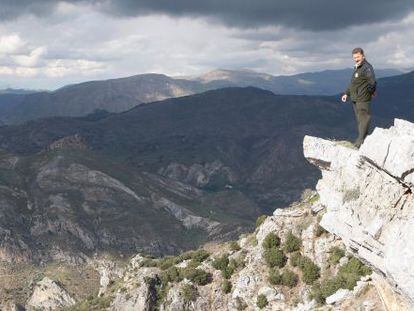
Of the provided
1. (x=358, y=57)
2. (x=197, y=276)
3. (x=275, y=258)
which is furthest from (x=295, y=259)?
(x=358, y=57)

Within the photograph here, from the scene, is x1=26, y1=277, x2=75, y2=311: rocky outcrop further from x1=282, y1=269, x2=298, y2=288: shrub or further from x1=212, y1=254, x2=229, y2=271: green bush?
x1=282, y1=269, x2=298, y2=288: shrub

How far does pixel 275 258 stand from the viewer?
53.0 metres

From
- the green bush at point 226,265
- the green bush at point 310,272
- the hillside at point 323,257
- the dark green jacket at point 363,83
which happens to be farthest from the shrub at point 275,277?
the dark green jacket at point 363,83

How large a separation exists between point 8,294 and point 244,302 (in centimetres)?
14731

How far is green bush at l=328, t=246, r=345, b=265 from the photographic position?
45406 mm

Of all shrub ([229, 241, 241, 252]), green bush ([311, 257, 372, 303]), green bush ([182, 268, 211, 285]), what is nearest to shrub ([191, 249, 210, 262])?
green bush ([182, 268, 211, 285])

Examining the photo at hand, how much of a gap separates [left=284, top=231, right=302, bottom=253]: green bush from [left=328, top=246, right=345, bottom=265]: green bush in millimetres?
5135

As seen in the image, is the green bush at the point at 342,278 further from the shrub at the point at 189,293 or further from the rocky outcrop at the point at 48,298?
the rocky outcrop at the point at 48,298

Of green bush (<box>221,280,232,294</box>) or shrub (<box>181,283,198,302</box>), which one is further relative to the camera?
shrub (<box>181,283,198,302</box>)

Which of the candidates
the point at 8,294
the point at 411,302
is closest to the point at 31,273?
the point at 8,294

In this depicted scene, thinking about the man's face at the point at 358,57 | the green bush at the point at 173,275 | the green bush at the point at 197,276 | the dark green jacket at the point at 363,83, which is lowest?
the green bush at the point at 173,275

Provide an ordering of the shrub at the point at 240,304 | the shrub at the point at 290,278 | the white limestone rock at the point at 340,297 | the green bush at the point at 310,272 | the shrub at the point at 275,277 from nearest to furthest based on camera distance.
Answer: the white limestone rock at the point at 340,297 → the green bush at the point at 310,272 → the shrub at the point at 290,278 → the shrub at the point at 275,277 → the shrub at the point at 240,304

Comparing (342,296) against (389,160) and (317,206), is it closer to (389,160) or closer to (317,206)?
(389,160)

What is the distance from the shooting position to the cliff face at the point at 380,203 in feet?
66.6
